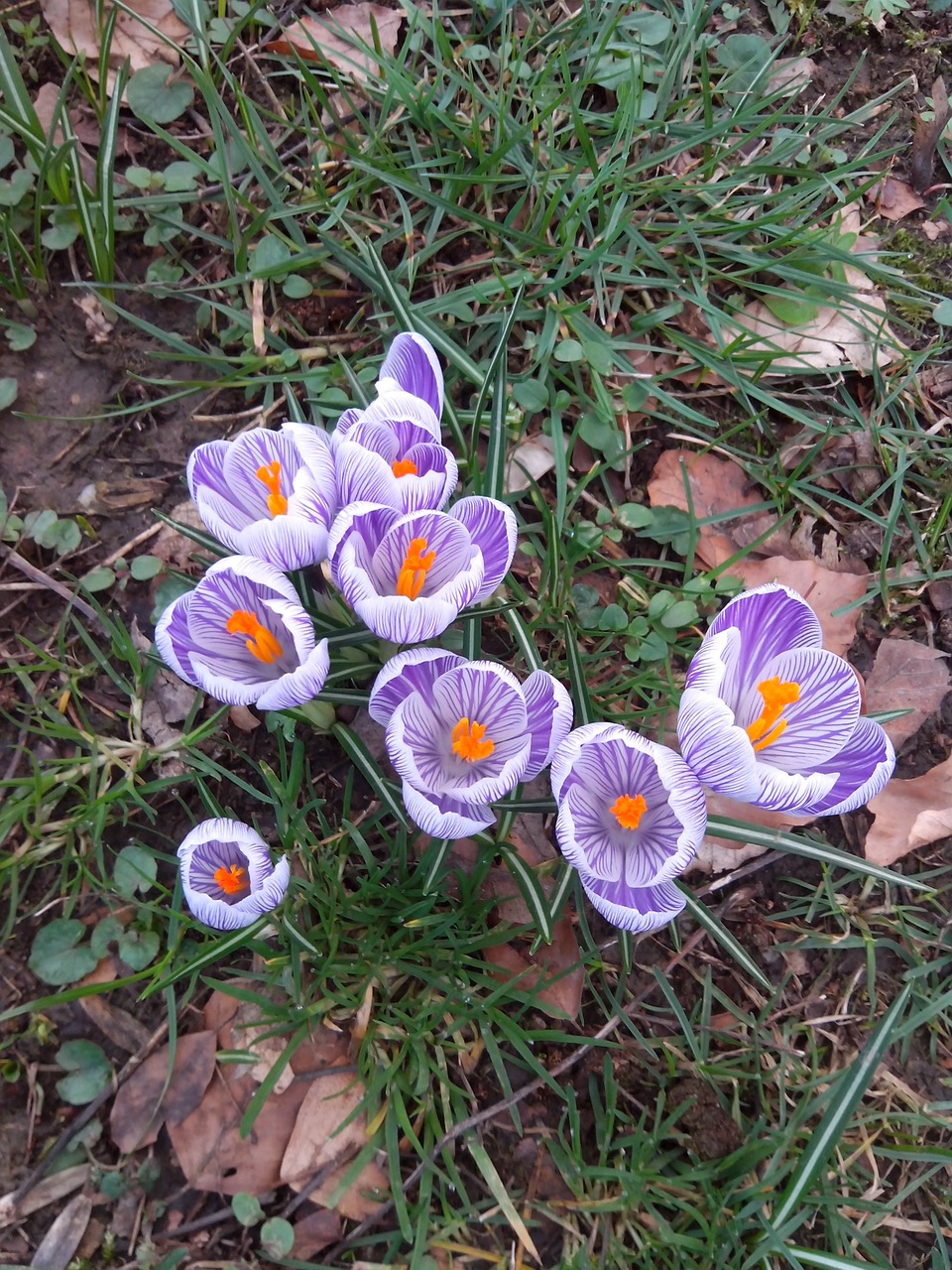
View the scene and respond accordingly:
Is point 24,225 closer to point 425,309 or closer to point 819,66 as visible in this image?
point 425,309

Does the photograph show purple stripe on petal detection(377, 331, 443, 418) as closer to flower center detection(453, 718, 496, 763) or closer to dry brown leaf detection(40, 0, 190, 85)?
flower center detection(453, 718, 496, 763)

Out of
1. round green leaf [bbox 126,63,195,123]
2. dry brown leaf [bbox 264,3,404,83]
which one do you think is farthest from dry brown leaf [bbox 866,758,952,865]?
round green leaf [bbox 126,63,195,123]

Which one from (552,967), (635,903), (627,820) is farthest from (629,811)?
(552,967)

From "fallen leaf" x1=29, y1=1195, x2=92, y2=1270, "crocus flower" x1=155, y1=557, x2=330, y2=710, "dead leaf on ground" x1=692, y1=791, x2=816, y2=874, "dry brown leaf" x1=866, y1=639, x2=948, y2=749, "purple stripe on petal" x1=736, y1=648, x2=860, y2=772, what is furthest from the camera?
"dry brown leaf" x1=866, y1=639, x2=948, y2=749

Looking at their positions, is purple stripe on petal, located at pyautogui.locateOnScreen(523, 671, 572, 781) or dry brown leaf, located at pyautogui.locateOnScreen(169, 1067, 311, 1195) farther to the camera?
dry brown leaf, located at pyautogui.locateOnScreen(169, 1067, 311, 1195)

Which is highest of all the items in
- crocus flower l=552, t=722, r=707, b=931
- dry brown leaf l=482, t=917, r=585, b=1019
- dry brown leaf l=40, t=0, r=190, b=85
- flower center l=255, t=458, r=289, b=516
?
dry brown leaf l=40, t=0, r=190, b=85

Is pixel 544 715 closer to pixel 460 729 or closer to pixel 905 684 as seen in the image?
pixel 460 729

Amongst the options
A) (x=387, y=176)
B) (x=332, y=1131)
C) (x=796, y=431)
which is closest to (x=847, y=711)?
(x=796, y=431)

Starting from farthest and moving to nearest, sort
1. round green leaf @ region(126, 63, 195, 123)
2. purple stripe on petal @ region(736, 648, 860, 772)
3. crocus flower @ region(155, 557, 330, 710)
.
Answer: round green leaf @ region(126, 63, 195, 123)
purple stripe on petal @ region(736, 648, 860, 772)
crocus flower @ region(155, 557, 330, 710)

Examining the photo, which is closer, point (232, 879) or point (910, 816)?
point (232, 879)
